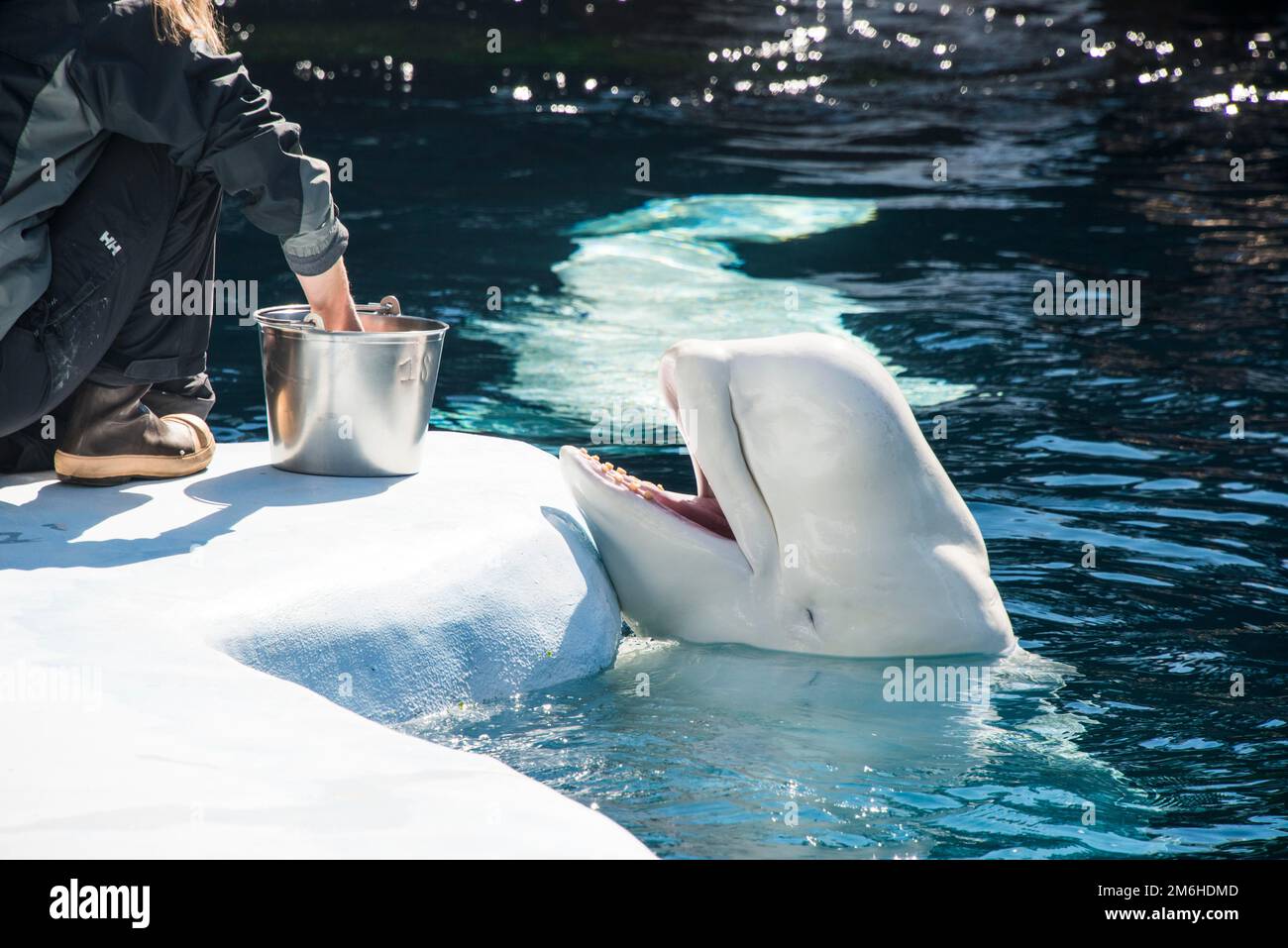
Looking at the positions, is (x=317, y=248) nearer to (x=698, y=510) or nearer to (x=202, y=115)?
(x=202, y=115)

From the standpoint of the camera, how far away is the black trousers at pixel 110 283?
12.1 ft

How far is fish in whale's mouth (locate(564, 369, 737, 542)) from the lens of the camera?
4184mm

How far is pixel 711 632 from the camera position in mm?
4156

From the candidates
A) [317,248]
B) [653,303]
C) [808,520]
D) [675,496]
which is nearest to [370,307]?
[317,248]

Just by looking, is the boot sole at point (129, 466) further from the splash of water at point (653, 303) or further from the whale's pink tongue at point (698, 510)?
the splash of water at point (653, 303)

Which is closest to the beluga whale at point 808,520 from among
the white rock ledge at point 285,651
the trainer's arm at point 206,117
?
the white rock ledge at point 285,651

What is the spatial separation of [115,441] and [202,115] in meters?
0.97

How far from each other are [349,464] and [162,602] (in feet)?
3.40

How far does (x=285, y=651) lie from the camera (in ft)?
10.9

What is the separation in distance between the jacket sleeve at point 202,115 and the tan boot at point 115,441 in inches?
25.7
